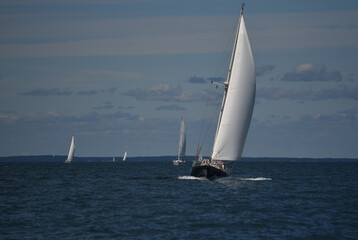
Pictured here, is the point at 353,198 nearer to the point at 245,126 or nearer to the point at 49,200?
the point at 245,126

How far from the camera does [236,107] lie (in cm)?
6028

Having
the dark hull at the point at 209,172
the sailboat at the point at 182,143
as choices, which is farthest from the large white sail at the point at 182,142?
the dark hull at the point at 209,172

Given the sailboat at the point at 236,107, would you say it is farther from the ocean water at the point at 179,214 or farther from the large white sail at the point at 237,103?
the ocean water at the point at 179,214

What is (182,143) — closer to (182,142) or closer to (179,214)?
(182,142)

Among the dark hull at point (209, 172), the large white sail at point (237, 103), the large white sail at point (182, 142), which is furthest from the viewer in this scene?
the large white sail at point (182, 142)

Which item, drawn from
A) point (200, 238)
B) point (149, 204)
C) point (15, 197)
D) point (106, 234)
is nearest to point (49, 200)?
point (15, 197)

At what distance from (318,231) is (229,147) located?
28772mm

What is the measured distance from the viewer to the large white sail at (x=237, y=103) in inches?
2352

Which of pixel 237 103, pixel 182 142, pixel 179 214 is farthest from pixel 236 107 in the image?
pixel 182 142

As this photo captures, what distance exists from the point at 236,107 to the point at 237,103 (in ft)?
1.39

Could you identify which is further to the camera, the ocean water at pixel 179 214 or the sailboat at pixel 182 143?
the sailboat at pixel 182 143

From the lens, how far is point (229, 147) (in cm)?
6131

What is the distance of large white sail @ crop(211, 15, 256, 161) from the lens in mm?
59750

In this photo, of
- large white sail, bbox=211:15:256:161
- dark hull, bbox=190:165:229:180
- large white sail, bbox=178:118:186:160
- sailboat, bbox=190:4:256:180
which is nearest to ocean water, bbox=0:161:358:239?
dark hull, bbox=190:165:229:180
